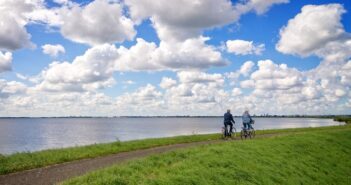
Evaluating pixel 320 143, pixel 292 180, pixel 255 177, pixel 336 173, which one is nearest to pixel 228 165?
pixel 255 177

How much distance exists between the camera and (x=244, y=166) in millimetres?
21188

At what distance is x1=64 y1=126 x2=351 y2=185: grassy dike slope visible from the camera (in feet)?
52.9

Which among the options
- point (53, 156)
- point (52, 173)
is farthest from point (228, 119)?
point (52, 173)

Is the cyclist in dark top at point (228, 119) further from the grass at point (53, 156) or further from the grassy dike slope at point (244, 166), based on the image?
the grass at point (53, 156)

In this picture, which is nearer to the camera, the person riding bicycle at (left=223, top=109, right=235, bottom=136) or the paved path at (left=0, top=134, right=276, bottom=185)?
the paved path at (left=0, top=134, right=276, bottom=185)

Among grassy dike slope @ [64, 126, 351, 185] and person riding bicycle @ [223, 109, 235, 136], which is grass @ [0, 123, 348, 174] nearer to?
grassy dike slope @ [64, 126, 351, 185]

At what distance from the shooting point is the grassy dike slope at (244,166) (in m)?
16.1

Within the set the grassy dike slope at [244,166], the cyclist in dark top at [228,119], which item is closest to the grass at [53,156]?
the grassy dike slope at [244,166]

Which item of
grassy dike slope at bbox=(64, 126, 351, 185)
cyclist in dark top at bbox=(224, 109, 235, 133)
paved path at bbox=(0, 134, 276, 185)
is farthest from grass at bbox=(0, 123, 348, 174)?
cyclist in dark top at bbox=(224, 109, 235, 133)

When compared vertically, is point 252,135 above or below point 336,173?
above

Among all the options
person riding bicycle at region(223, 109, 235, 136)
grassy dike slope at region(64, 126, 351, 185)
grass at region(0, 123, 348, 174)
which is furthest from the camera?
person riding bicycle at region(223, 109, 235, 136)

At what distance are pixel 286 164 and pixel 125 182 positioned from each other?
14330 mm

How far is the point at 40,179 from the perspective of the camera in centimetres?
1661

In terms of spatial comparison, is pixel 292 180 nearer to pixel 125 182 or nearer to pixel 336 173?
pixel 336 173
